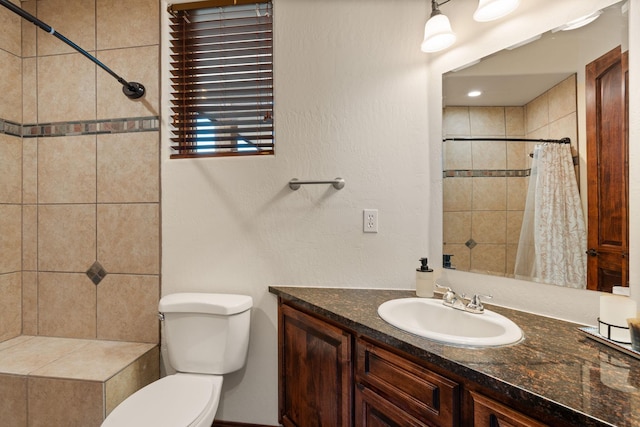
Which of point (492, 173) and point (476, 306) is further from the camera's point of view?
point (492, 173)

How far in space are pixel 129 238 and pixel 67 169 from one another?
57cm

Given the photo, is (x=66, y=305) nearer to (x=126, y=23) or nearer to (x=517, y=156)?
(x=126, y=23)

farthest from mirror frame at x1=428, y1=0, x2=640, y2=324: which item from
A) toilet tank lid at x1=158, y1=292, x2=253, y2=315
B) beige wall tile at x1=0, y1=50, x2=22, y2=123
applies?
beige wall tile at x1=0, y1=50, x2=22, y2=123

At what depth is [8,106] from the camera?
171cm

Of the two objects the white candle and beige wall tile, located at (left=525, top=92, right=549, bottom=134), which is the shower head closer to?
beige wall tile, located at (left=525, top=92, right=549, bottom=134)

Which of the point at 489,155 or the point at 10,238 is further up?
the point at 489,155

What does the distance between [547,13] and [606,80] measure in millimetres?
357

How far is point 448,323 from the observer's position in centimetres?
117

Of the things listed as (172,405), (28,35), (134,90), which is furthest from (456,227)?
(28,35)

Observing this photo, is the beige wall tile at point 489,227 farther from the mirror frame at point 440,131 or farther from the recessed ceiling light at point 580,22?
the recessed ceiling light at point 580,22

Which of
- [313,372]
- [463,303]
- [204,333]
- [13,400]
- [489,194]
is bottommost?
[13,400]

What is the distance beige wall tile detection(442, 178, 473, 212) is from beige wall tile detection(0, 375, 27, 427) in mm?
2180

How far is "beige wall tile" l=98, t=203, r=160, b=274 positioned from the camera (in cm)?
166

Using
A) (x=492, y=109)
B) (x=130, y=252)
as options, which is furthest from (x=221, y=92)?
(x=492, y=109)
